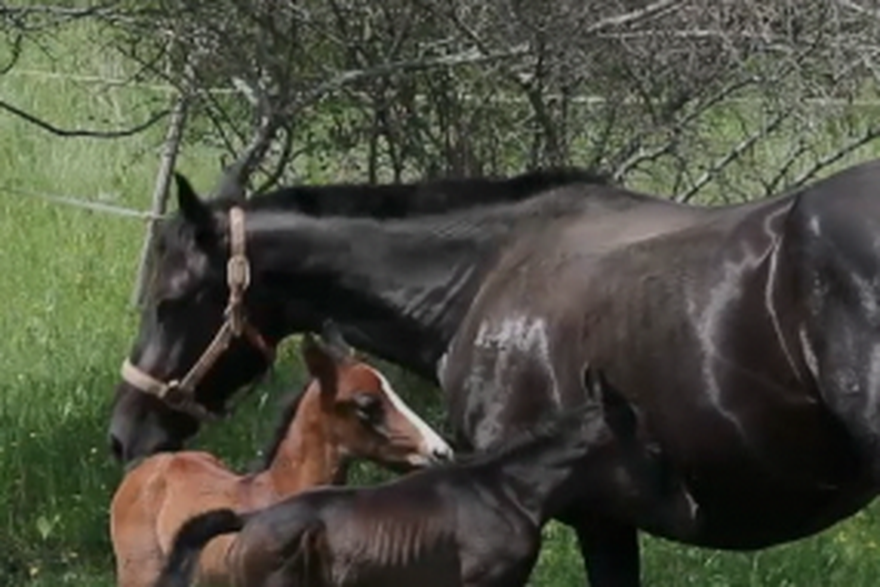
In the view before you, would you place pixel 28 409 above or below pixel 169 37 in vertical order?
below

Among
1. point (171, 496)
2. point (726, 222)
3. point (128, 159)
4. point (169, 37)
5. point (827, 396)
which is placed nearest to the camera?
point (827, 396)

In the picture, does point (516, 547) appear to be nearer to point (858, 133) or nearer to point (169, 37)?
point (169, 37)

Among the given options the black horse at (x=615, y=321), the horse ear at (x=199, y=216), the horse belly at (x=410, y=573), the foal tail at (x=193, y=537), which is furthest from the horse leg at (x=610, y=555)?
the horse ear at (x=199, y=216)

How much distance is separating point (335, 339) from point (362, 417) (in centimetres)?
28

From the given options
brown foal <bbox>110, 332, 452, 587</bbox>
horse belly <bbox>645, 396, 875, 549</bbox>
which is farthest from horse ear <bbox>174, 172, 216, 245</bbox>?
horse belly <bbox>645, 396, 875, 549</bbox>

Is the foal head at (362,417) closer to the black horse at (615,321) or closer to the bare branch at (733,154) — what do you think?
the black horse at (615,321)

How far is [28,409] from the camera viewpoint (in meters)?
10.6

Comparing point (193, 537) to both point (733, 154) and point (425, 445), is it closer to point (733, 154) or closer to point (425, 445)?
point (425, 445)

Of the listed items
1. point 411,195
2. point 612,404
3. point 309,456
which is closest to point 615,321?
point 612,404

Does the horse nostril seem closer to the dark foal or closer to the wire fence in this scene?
the dark foal

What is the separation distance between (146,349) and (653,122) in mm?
3536

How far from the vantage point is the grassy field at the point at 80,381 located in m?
8.72

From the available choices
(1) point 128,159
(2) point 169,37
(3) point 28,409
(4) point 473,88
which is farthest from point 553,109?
(1) point 128,159

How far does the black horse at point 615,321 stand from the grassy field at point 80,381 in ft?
5.39
